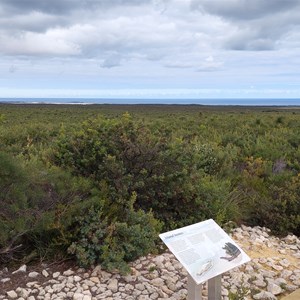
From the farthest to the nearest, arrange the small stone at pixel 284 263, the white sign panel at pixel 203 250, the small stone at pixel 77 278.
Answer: the small stone at pixel 284 263, the small stone at pixel 77 278, the white sign panel at pixel 203 250

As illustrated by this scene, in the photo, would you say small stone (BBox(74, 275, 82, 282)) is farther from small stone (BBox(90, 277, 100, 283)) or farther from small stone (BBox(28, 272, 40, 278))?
small stone (BBox(28, 272, 40, 278))

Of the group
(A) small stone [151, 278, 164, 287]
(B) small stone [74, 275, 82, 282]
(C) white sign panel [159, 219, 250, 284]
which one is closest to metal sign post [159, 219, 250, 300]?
(C) white sign panel [159, 219, 250, 284]

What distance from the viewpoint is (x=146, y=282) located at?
4.56 metres

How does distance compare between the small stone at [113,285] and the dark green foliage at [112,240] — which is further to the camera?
the dark green foliage at [112,240]

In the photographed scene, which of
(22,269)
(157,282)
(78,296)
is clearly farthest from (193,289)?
(22,269)

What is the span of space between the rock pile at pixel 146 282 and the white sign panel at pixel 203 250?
1.01ft

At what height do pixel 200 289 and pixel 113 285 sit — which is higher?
pixel 200 289

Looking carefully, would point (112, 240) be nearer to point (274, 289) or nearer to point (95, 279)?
point (95, 279)

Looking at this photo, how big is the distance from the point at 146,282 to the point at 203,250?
3.04 feet

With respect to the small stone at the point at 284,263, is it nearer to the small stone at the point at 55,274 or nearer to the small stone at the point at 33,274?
the small stone at the point at 55,274

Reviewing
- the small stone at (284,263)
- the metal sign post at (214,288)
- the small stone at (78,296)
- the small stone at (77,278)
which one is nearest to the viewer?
the metal sign post at (214,288)

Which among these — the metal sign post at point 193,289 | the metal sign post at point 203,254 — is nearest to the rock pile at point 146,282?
the metal sign post at point 203,254

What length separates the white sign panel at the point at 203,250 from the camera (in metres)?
3.73

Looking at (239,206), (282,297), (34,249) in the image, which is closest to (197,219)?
(239,206)
